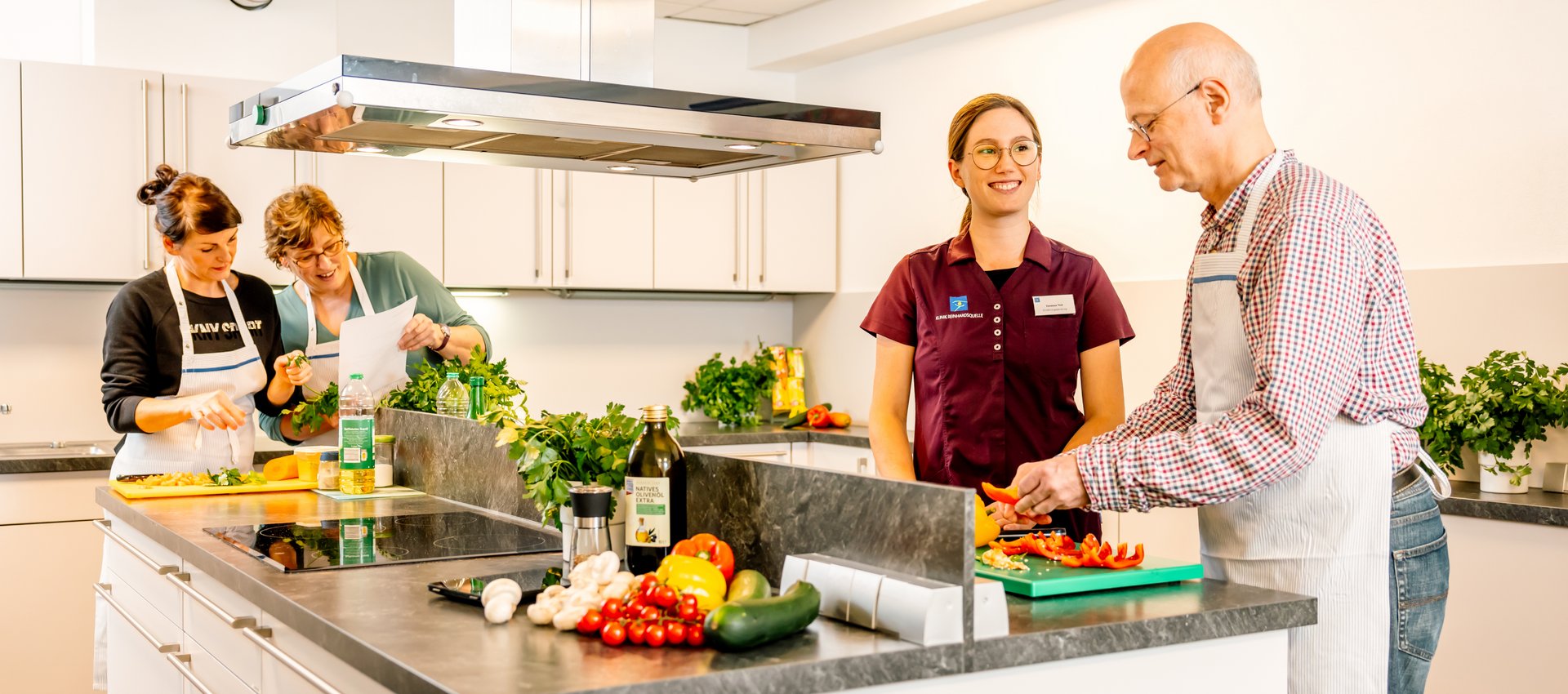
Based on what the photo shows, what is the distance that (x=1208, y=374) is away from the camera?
179 cm

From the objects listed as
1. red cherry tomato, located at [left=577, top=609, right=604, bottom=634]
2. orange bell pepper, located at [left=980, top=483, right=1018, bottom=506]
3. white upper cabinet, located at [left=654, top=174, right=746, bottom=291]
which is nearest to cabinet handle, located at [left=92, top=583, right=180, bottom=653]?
red cherry tomato, located at [left=577, top=609, right=604, bottom=634]

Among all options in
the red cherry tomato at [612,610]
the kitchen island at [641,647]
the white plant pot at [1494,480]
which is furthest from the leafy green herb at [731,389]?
the red cherry tomato at [612,610]

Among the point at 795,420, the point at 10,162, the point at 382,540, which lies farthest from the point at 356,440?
the point at 795,420

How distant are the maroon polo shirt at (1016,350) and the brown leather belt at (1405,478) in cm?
68

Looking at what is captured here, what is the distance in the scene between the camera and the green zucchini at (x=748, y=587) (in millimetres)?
1535

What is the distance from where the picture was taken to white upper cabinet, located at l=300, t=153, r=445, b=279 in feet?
14.4

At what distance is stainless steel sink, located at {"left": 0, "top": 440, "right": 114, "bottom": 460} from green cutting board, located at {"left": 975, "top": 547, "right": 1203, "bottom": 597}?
3.16m

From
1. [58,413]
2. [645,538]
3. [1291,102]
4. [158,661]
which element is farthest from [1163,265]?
[58,413]

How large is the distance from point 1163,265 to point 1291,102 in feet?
2.02

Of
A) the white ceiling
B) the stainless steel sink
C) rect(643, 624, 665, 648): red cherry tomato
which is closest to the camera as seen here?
rect(643, 624, 665, 648): red cherry tomato

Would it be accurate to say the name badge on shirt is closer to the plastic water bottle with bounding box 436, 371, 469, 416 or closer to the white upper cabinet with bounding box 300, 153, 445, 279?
the plastic water bottle with bounding box 436, 371, 469, 416

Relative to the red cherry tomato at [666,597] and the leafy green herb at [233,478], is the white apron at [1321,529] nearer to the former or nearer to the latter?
the red cherry tomato at [666,597]

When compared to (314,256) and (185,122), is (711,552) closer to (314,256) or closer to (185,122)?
(314,256)

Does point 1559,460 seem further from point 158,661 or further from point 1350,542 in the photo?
point 158,661
